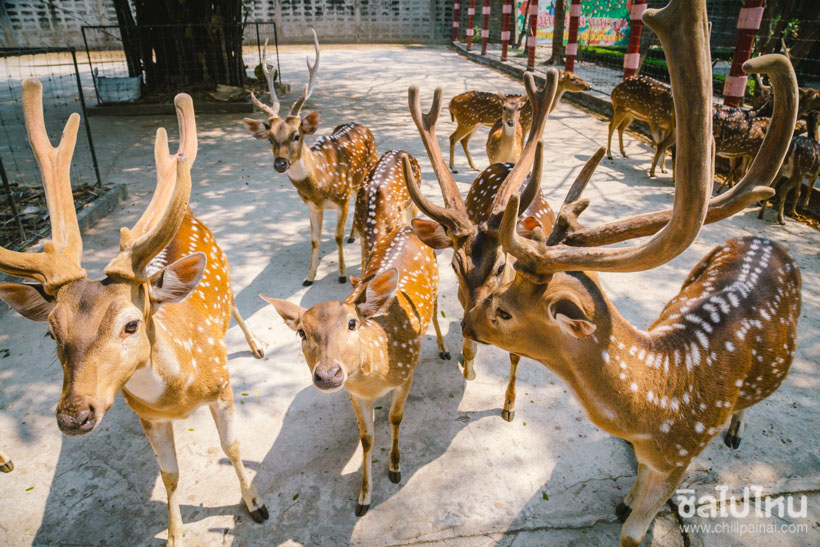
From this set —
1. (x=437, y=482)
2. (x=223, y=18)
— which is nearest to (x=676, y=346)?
(x=437, y=482)

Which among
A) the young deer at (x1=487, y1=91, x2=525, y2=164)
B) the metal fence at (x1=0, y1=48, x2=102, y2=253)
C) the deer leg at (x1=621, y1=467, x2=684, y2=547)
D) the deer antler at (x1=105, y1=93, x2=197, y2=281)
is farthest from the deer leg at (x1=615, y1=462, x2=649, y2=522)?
the metal fence at (x1=0, y1=48, x2=102, y2=253)

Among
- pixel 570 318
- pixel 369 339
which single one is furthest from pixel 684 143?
pixel 369 339

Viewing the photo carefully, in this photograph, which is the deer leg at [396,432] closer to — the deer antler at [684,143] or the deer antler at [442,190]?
the deer antler at [442,190]

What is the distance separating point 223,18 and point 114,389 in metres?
11.3

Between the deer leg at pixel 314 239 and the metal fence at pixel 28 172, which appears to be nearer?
the deer leg at pixel 314 239

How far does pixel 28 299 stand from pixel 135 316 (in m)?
0.39

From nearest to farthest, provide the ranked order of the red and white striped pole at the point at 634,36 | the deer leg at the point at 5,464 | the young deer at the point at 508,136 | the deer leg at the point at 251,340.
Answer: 1. the deer leg at the point at 5,464
2. the deer leg at the point at 251,340
3. the young deer at the point at 508,136
4. the red and white striped pole at the point at 634,36

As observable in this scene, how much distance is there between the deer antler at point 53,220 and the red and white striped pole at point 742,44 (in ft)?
24.9

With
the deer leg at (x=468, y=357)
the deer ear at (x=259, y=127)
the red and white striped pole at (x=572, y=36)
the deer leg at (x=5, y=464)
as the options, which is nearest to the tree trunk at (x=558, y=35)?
the red and white striped pole at (x=572, y=36)

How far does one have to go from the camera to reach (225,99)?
10.5m

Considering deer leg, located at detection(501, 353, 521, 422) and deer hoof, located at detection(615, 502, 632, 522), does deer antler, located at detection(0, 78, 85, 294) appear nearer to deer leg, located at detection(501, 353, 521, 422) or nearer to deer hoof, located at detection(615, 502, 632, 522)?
deer leg, located at detection(501, 353, 521, 422)

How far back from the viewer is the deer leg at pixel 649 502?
205 centimetres

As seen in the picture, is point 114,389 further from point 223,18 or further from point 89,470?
point 223,18

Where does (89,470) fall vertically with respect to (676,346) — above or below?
below
